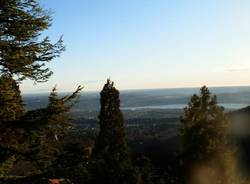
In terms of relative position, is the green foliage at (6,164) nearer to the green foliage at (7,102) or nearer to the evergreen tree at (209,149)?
the green foliage at (7,102)

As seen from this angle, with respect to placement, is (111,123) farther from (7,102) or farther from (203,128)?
(7,102)

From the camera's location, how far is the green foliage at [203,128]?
27234 millimetres

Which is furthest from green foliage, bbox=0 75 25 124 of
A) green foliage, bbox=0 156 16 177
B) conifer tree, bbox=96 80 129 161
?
conifer tree, bbox=96 80 129 161

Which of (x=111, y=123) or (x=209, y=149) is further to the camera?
(x=111, y=123)

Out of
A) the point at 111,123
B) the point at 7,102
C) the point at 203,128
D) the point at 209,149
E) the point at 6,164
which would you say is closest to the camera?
the point at 7,102

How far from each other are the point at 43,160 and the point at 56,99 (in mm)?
2025

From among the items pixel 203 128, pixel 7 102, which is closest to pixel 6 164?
pixel 7 102

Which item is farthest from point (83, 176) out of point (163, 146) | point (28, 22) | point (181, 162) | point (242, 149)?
point (163, 146)

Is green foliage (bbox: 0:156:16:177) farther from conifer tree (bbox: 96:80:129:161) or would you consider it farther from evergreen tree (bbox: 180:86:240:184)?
conifer tree (bbox: 96:80:129:161)

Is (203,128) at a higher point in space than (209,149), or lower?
higher

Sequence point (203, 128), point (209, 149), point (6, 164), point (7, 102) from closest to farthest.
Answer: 1. point (7, 102)
2. point (6, 164)
3. point (209, 149)
4. point (203, 128)

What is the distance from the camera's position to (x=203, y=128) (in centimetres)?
2791

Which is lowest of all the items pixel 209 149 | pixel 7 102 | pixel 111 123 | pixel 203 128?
pixel 209 149

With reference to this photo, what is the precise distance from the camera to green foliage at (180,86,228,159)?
2723 centimetres
